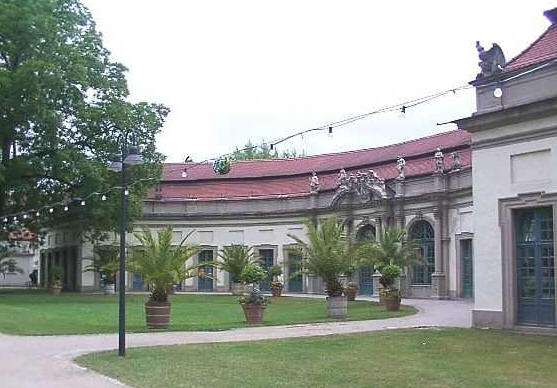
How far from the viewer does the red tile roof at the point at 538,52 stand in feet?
66.5

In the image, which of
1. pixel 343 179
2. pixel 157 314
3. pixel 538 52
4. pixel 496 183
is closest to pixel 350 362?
pixel 496 183

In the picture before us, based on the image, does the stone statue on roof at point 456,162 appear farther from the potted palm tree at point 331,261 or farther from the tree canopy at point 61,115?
the tree canopy at point 61,115

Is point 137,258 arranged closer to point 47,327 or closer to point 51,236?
point 47,327

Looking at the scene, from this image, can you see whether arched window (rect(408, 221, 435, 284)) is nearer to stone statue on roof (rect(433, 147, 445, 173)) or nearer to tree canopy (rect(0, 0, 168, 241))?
stone statue on roof (rect(433, 147, 445, 173))

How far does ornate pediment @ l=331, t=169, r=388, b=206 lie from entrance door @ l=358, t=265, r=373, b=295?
14.2 feet

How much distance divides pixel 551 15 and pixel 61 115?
26361mm

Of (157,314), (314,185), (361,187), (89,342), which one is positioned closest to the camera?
(89,342)

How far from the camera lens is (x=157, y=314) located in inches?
854

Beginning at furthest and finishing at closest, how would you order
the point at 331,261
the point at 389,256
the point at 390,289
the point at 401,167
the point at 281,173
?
the point at 281,173 < the point at 401,167 < the point at 389,256 < the point at 390,289 < the point at 331,261

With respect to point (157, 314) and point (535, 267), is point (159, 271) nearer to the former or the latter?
point (157, 314)

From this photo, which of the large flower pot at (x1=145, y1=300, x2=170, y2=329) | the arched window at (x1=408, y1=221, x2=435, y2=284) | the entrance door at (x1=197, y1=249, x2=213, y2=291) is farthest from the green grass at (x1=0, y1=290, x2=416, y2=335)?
the entrance door at (x1=197, y1=249, x2=213, y2=291)

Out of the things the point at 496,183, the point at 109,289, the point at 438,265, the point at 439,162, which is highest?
the point at 439,162

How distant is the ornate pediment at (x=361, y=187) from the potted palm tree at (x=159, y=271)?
79.6ft

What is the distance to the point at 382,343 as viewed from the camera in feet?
57.2
